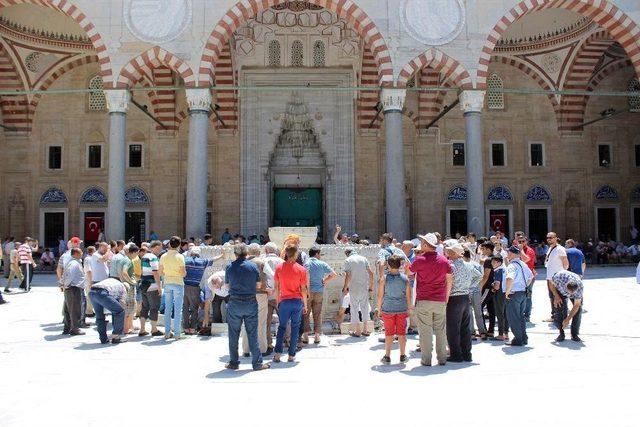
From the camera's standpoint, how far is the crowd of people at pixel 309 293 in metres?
5.36

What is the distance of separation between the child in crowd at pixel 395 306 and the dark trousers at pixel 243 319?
1.17 m

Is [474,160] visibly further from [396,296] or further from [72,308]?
[72,308]

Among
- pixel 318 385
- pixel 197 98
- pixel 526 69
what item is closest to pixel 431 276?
pixel 318 385

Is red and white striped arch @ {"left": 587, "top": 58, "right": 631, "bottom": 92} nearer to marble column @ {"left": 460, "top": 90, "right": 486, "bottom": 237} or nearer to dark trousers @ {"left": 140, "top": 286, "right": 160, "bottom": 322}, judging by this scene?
marble column @ {"left": 460, "top": 90, "right": 486, "bottom": 237}

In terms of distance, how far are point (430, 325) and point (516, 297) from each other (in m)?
1.44

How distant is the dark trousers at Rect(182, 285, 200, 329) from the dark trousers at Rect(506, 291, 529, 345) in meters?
3.56

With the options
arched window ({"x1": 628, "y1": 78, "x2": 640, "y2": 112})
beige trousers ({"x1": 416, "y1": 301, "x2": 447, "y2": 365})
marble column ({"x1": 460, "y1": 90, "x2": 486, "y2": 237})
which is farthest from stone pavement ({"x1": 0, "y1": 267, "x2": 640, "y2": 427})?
arched window ({"x1": 628, "y1": 78, "x2": 640, "y2": 112})

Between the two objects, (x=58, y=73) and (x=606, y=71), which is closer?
(x=58, y=73)

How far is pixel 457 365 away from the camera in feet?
17.8

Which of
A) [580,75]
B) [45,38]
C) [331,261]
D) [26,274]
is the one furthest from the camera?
[580,75]

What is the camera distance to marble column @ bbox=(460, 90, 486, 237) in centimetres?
1391

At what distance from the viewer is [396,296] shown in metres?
5.52

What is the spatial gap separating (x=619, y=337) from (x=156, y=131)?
48.2 ft

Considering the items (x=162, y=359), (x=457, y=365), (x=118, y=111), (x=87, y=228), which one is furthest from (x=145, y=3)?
(x=457, y=365)
